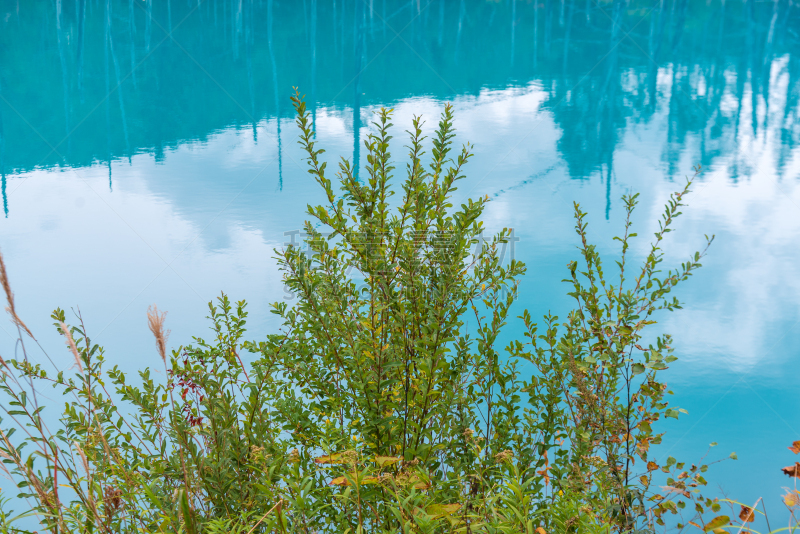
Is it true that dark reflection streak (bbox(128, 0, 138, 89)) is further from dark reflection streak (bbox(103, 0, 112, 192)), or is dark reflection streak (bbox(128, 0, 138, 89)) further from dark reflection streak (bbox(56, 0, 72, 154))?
dark reflection streak (bbox(56, 0, 72, 154))

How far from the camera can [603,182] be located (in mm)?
6961

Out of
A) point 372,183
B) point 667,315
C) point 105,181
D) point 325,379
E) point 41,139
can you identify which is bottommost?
point 325,379

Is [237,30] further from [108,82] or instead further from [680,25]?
[680,25]

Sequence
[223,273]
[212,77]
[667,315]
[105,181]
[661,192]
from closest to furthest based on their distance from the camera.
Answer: [667,315] < [223,273] < [661,192] < [105,181] < [212,77]

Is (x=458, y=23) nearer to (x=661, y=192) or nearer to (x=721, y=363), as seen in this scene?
(x=661, y=192)

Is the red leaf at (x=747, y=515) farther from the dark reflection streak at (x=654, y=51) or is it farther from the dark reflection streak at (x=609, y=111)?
the dark reflection streak at (x=654, y=51)

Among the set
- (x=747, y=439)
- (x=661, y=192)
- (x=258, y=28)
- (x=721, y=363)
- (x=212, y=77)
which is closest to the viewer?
(x=747, y=439)

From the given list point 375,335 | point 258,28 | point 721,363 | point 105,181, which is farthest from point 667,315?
point 258,28

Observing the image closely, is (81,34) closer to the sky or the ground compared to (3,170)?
closer to the sky

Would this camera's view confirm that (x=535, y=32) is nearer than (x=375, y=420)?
No

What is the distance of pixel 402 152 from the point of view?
741 cm

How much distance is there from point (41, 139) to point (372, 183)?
8.82 meters

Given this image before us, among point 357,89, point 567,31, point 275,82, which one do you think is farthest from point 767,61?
point 275,82

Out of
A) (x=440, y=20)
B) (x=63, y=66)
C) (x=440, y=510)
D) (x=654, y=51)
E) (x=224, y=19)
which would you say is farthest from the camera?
(x=440, y=20)
